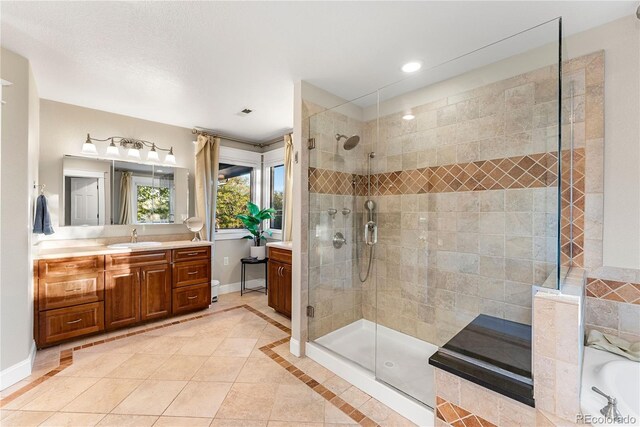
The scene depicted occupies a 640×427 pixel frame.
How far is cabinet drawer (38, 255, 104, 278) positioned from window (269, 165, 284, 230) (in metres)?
2.39

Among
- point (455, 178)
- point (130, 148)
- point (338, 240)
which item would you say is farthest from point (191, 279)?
point (455, 178)

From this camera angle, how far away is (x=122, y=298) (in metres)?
2.91

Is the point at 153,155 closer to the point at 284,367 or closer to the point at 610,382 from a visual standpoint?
the point at 284,367

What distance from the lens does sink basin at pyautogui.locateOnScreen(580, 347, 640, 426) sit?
43.3 inches

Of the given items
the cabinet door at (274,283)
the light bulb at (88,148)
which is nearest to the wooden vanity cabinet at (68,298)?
the light bulb at (88,148)

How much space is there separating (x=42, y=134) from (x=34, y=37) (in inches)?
59.5

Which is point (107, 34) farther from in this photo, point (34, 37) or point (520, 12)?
point (520, 12)

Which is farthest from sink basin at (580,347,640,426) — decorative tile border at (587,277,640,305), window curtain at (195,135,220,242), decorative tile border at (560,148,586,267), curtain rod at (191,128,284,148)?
curtain rod at (191,128,284,148)

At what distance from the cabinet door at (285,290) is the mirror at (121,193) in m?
1.77

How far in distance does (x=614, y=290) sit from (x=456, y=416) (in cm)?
128

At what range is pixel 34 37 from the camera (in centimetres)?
186

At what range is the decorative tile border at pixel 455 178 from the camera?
1896mm

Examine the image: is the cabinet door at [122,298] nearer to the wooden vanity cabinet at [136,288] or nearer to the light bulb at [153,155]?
the wooden vanity cabinet at [136,288]

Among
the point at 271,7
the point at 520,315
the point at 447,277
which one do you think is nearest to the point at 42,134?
the point at 271,7
